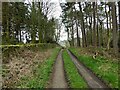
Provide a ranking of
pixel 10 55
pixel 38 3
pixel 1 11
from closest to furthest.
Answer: pixel 10 55, pixel 1 11, pixel 38 3

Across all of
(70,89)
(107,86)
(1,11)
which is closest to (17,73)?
(70,89)

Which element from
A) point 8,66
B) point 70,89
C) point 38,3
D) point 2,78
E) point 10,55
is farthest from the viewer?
point 38,3

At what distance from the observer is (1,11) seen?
26.2 m

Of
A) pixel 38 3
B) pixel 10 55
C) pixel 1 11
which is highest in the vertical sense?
pixel 38 3

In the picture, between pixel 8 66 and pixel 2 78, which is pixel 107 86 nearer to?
pixel 2 78

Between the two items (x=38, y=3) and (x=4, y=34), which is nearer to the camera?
(x=4, y=34)

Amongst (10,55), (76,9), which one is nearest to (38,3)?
(76,9)

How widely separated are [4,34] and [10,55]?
31.9 ft

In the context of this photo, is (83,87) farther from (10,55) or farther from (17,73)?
(10,55)

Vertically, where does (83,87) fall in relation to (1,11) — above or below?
below

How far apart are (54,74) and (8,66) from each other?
3.08 meters

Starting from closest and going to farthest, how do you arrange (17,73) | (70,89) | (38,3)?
1. (70,89)
2. (17,73)
3. (38,3)

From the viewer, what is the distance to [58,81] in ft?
41.6

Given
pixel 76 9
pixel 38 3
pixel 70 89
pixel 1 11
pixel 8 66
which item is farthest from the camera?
pixel 76 9
